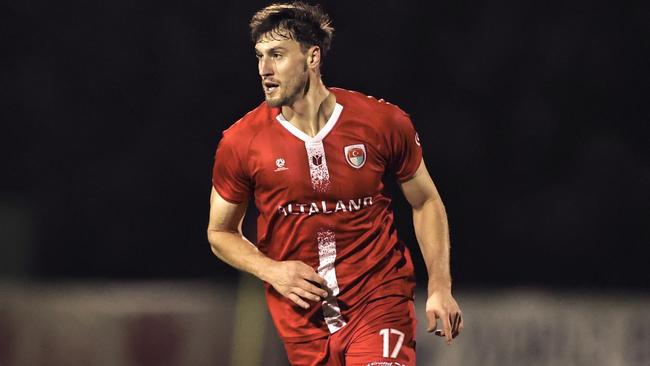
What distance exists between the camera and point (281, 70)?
342 centimetres

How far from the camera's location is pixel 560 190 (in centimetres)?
607

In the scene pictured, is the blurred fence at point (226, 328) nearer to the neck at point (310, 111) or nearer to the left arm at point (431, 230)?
the left arm at point (431, 230)

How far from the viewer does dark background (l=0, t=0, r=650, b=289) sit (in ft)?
19.5

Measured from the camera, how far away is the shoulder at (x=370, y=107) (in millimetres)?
3477

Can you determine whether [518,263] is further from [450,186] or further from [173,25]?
[173,25]

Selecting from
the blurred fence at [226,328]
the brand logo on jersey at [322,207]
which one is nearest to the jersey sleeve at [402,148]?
the brand logo on jersey at [322,207]

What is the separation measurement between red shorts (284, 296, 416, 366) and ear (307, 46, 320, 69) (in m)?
0.78

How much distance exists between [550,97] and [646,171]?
2.21 feet

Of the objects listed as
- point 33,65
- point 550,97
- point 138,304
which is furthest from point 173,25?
point 550,97

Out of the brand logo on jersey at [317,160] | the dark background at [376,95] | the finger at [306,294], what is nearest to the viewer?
the finger at [306,294]

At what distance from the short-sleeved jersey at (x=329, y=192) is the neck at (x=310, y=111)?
0.02m

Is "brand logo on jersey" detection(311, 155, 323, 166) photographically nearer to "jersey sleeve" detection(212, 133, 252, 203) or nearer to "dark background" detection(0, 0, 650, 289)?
"jersey sleeve" detection(212, 133, 252, 203)

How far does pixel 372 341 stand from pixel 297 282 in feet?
1.04

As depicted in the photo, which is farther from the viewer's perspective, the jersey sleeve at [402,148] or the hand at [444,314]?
the jersey sleeve at [402,148]
